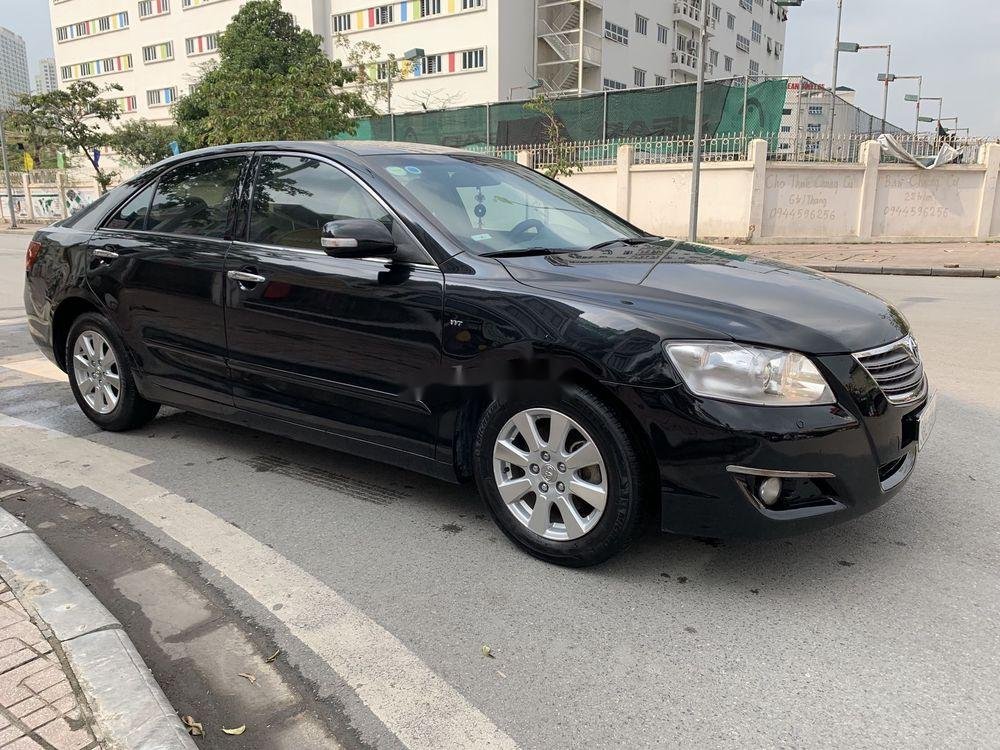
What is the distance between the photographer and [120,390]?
16.0ft

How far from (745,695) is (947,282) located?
1243cm

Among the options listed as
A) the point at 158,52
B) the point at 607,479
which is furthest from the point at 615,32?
the point at 607,479

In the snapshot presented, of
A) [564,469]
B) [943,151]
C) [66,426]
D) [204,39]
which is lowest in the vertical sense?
[66,426]

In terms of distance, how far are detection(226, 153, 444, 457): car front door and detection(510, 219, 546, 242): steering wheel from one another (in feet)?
1.56

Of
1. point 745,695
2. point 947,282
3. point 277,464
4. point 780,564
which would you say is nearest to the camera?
point 745,695

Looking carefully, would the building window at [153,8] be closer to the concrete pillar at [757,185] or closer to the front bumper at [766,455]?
the concrete pillar at [757,185]

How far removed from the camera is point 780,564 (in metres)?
3.20

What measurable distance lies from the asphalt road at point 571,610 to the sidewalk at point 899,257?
1100 centimetres

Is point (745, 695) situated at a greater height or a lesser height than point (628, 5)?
lesser

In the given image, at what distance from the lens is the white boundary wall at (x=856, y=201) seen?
63.3ft

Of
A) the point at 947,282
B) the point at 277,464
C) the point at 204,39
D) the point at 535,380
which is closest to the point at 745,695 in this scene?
the point at 535,380

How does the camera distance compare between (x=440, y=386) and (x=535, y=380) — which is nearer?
(x=535, y=380)

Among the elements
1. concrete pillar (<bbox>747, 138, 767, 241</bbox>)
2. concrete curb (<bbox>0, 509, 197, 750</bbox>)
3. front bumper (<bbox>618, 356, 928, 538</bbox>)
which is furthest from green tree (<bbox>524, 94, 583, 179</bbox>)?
concrete curb (<bbox>0, 509, 197, 750</bbox>)

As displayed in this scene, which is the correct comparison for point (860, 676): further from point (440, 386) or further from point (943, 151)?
point (943, 151)
